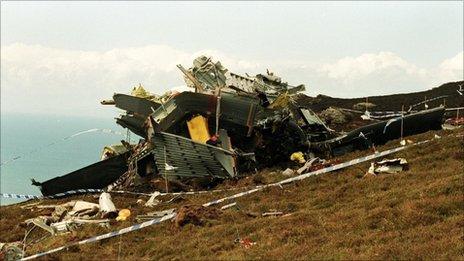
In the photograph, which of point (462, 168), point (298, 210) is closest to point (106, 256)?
point (298, 210)

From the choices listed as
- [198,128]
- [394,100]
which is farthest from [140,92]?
[394,100]

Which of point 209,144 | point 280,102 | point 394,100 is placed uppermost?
point 280,102

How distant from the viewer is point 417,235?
39.3 feet

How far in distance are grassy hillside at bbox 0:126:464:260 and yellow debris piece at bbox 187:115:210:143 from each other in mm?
Answer: 4856

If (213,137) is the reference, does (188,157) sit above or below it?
below

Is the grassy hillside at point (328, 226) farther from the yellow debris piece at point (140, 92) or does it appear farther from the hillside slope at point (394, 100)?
the hillside slope at point (394, 100)

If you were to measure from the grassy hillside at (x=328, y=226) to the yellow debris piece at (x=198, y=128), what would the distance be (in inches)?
191

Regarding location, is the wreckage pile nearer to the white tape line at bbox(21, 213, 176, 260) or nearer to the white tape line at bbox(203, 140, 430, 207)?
the white tape line at bbox(203, 140, 430, 207)

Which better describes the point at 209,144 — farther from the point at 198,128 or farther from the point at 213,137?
the point at 198,128

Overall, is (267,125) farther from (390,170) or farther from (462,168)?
(462,168)

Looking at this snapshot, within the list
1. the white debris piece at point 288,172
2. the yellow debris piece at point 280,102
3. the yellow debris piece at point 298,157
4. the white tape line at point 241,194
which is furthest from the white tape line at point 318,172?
the yellow debris piece at point 280,102

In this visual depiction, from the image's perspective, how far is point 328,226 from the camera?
45.1 ft

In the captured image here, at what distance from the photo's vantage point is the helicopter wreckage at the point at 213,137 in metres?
23.9

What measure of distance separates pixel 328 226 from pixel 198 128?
12376 millimetres
